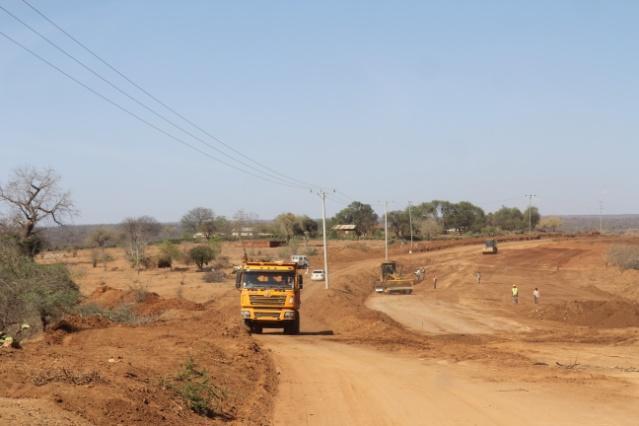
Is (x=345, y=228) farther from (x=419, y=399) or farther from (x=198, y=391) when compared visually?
(x=198, y=391)

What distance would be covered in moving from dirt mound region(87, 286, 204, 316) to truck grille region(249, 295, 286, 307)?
1172cm

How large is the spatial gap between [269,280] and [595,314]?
23.1m

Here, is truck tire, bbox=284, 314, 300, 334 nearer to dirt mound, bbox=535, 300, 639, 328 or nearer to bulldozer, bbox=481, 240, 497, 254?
dirt mound, bbox=535, 300, 639, 328

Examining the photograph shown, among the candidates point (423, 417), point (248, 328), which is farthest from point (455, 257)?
point (423, 417)

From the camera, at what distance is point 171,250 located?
293 ft

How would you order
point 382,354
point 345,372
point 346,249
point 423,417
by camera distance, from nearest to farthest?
point 423,417 < point 345,372 < point 382,354 < point 346,249

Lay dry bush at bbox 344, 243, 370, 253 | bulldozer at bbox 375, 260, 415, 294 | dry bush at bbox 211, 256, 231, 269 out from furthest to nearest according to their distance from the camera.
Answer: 1. dry bush at bbox 344, 243, 370, 253
2. dry bush at bbox 211, 256, 231, 269
3. bulldozer at bbox 375, 260, 415, 294

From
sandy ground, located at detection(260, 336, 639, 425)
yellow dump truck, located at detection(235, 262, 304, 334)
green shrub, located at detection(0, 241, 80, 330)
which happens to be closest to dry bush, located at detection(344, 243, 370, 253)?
yellow dump truck, located at detection(235, 262, 304, 334)

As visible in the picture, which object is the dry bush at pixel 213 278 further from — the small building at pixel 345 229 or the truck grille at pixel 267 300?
the small building at pixel 345 229

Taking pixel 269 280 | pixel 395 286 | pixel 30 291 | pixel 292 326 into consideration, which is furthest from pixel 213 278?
pixel 30 291

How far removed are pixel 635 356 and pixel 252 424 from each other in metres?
19.1

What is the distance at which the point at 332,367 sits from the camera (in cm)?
2214

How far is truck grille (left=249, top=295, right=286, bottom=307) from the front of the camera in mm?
31844

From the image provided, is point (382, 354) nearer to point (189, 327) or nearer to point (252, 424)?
point (189, 327)
